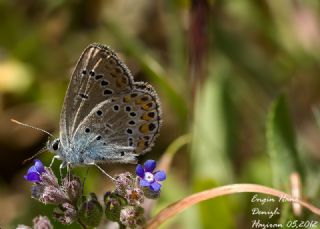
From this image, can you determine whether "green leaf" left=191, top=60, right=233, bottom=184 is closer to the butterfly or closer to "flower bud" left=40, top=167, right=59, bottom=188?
the butterfly

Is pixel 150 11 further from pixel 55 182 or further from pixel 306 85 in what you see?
pixel 55 182

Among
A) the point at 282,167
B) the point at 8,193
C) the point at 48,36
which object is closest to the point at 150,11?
the point at 48,36

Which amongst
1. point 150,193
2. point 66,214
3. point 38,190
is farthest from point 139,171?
point 38,190

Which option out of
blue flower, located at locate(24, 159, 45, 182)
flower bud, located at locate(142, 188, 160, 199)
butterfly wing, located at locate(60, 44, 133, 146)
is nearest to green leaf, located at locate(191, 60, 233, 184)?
butterfly wing, located at locate(60, 44, 133, 146)

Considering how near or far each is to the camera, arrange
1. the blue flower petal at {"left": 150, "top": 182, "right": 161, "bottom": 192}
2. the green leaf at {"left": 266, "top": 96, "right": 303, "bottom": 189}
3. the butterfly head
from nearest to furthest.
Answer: the blue flower petal at {"left": 150, "top": 182, "right": 161, "bottom": 192} → the butterfly head → the green leaf at {"left": 266, "top": 96, "right": 303, "bottom": 189}

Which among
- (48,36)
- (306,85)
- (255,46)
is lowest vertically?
(306,85)
